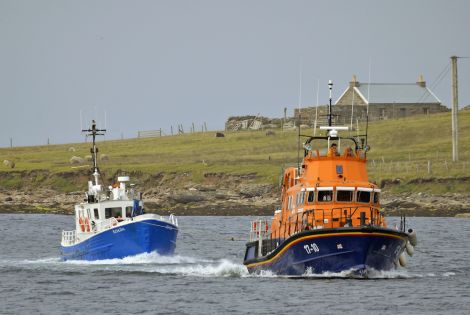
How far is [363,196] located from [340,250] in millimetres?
3048

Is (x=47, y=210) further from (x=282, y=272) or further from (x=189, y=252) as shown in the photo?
(x=282, y=272)

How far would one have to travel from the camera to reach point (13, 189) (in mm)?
126000

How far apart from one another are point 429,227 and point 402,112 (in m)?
76.1

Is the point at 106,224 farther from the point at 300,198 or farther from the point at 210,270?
the point at 300,198

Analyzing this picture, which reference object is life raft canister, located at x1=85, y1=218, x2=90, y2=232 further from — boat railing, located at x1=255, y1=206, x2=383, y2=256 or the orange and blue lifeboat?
boat railing, located at x1=255, y1=206, x2=383, y2=256

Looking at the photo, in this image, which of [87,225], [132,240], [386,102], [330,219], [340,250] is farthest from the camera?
[386,102]

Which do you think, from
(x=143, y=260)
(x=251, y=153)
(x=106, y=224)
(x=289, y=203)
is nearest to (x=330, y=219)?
(x=289, y=203)

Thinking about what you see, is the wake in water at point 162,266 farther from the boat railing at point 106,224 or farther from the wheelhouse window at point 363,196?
the wheelhouse window at point 363,196

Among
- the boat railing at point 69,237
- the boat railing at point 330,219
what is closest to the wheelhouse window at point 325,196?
the boat railing at point 330,219

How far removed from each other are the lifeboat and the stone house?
107688 mm

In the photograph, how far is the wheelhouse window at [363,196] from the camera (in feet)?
151

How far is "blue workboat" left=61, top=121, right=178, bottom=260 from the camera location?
187 ft

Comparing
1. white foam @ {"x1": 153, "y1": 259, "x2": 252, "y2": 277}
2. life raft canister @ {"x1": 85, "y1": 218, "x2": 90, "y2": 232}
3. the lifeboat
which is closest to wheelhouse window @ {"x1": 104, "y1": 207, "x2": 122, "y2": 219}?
life raft canister @ {"x1": 85, "y1": 218, "x2": 90, "y2": 232}

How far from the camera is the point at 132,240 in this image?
57.1 metres
